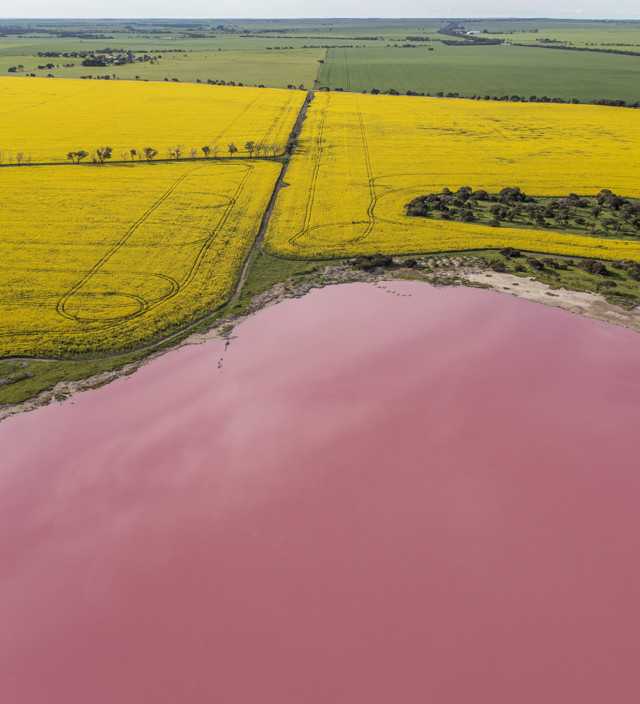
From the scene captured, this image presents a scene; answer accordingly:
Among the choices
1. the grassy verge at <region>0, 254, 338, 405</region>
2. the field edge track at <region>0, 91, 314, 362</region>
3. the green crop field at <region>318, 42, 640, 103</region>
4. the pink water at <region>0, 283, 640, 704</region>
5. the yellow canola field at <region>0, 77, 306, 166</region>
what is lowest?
the pink water at <region>0, 283, 640, 704</region>

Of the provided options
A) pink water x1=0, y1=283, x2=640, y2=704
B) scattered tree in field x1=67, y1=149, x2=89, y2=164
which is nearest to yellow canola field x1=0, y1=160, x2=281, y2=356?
scattered tree in field x1=67, y1=149, x2=89, y2=164

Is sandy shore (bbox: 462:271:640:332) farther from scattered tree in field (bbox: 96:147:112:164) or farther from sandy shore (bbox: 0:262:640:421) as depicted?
scattered tree in field (bbox: 96:147:112:164)

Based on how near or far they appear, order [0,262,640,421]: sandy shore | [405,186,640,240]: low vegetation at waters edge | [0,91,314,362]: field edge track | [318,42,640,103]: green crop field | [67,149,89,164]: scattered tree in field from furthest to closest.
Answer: [318,42,640,103]: green crop field
[67,149,89,164]: scattered tree in field
[405,186,640,240]: low vegetation at waters edge
[0,91,314,362]: field edge track
[0,262,640,421]: sandy shore

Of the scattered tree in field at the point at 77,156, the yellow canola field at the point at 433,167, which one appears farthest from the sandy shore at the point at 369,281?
the scattered tree in field at the point at 77,156

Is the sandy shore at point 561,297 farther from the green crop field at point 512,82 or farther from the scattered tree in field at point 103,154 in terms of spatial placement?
the green crop field at point 512,82

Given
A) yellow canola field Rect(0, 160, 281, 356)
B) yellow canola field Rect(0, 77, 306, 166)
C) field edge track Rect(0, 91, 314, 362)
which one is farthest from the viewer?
yellow canola field Rect(0, 77, 306, 166)

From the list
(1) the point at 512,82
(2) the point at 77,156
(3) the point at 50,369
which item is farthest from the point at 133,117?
(1) the point at 512,82

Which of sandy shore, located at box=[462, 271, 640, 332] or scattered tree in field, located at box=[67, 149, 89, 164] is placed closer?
sandy shore, located at box=[462, 271, 640, 332]

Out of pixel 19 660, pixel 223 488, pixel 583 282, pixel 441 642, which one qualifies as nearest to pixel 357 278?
pixel 583 282
